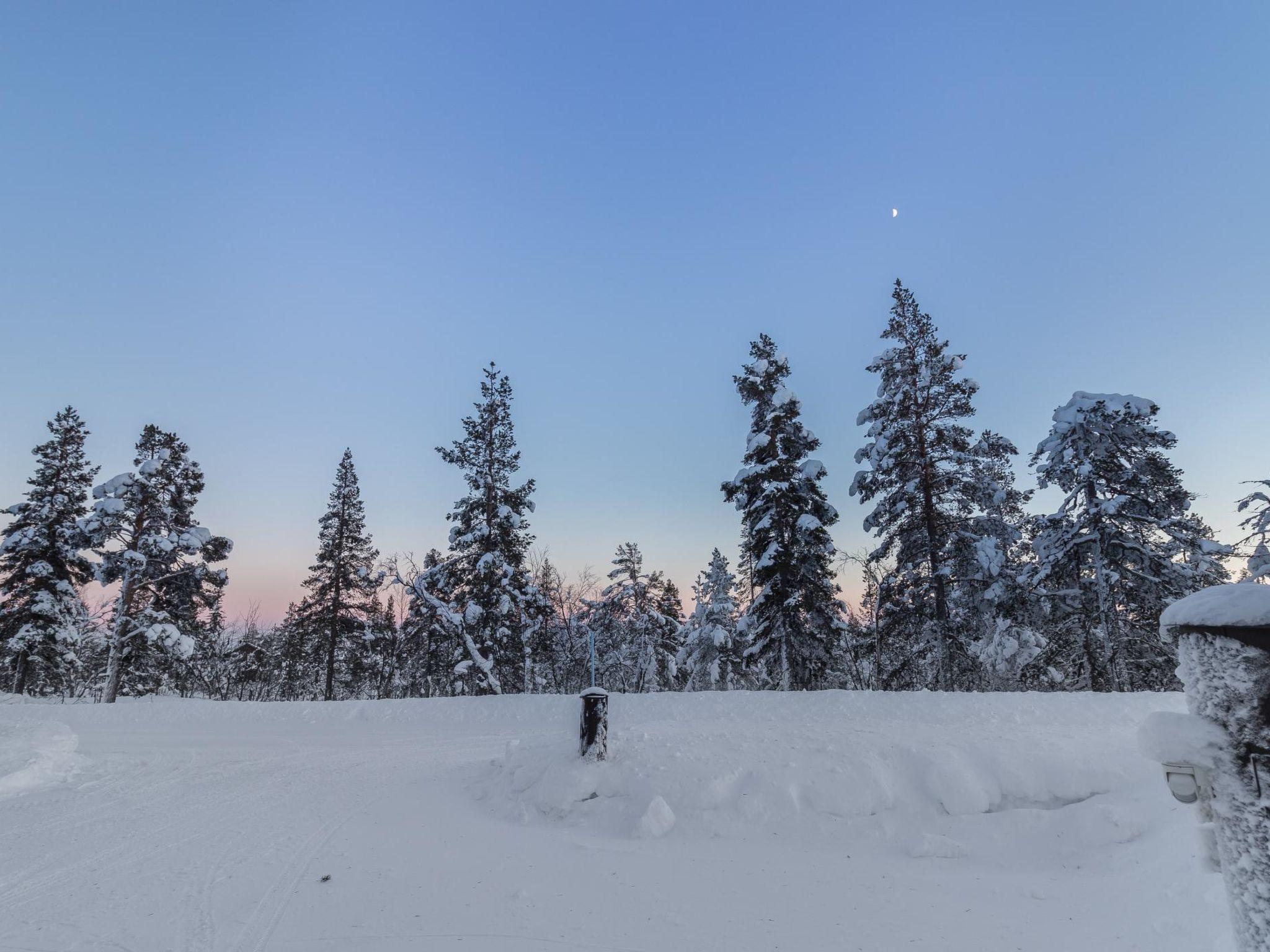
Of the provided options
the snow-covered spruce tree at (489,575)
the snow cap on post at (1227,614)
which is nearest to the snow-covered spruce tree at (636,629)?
the snow-covered spruce tree at (489,575)

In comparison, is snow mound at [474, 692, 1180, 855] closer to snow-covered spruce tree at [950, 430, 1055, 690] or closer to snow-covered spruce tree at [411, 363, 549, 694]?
snow-covered spruce tree at [950, 430, 1055, 690]

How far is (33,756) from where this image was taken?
9375 millimetres

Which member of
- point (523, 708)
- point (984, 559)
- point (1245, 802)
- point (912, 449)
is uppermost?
point (912, 449)

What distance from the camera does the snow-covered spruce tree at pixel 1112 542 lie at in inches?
621

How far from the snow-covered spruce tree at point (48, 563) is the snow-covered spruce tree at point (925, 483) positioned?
1193 inches

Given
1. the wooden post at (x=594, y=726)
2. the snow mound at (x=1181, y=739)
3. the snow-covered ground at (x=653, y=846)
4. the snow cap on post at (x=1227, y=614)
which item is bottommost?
the snow-covered ground at (x=653, y=846)

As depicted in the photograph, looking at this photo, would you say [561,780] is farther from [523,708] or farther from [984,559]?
[984,559]

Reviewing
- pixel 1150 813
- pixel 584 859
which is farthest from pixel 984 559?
pixel 584 859

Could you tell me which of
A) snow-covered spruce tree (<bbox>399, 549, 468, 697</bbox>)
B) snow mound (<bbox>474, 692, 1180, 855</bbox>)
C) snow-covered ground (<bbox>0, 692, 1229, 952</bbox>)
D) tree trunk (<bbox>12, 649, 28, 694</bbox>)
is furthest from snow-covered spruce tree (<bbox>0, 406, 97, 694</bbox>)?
snow mound (<bbox>474, 692, 1180, 855</bbox>)

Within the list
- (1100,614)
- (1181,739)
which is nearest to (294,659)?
(1100,614)

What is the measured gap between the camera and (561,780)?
7.38 metres

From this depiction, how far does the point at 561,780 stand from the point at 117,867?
4293mm

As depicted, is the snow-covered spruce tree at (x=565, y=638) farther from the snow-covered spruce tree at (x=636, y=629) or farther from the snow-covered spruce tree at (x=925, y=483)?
the snow-covered spruce tree at (x=925, y=483)

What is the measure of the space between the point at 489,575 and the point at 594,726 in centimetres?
1538
